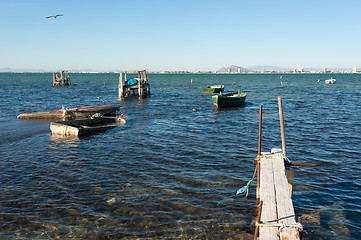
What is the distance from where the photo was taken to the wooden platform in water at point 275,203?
548 cm

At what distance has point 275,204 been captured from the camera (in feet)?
20.7

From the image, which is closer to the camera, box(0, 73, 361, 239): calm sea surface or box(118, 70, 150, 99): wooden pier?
box(0, 73, 361, 239): calm sea surface

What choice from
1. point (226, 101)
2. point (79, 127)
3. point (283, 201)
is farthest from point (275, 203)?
point (226, 101)

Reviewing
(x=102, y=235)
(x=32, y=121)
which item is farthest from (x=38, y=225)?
(x=32, y=121)

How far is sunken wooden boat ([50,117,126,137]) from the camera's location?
61.7ft

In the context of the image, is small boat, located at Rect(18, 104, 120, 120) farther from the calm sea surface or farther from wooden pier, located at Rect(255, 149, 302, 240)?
wooden pier, located at Rect(255, 149, 302, 240)

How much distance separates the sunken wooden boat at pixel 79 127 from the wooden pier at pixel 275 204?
46.5 ft

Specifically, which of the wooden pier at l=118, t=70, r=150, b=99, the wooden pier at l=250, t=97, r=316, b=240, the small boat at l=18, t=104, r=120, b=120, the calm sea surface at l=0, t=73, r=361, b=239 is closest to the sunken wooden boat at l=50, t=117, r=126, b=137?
the calm sea surface at l=0, t=73, r=361, b=239

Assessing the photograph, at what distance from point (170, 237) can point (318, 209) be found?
490cm

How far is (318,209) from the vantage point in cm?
881

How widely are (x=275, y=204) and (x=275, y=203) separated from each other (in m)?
0.04

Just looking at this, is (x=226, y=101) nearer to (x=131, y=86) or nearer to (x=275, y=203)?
(x=131, y=86)

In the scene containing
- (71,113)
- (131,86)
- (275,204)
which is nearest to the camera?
(275,204)

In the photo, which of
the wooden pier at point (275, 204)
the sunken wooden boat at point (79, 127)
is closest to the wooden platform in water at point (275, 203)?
the wooden pier at point (275, 204)
